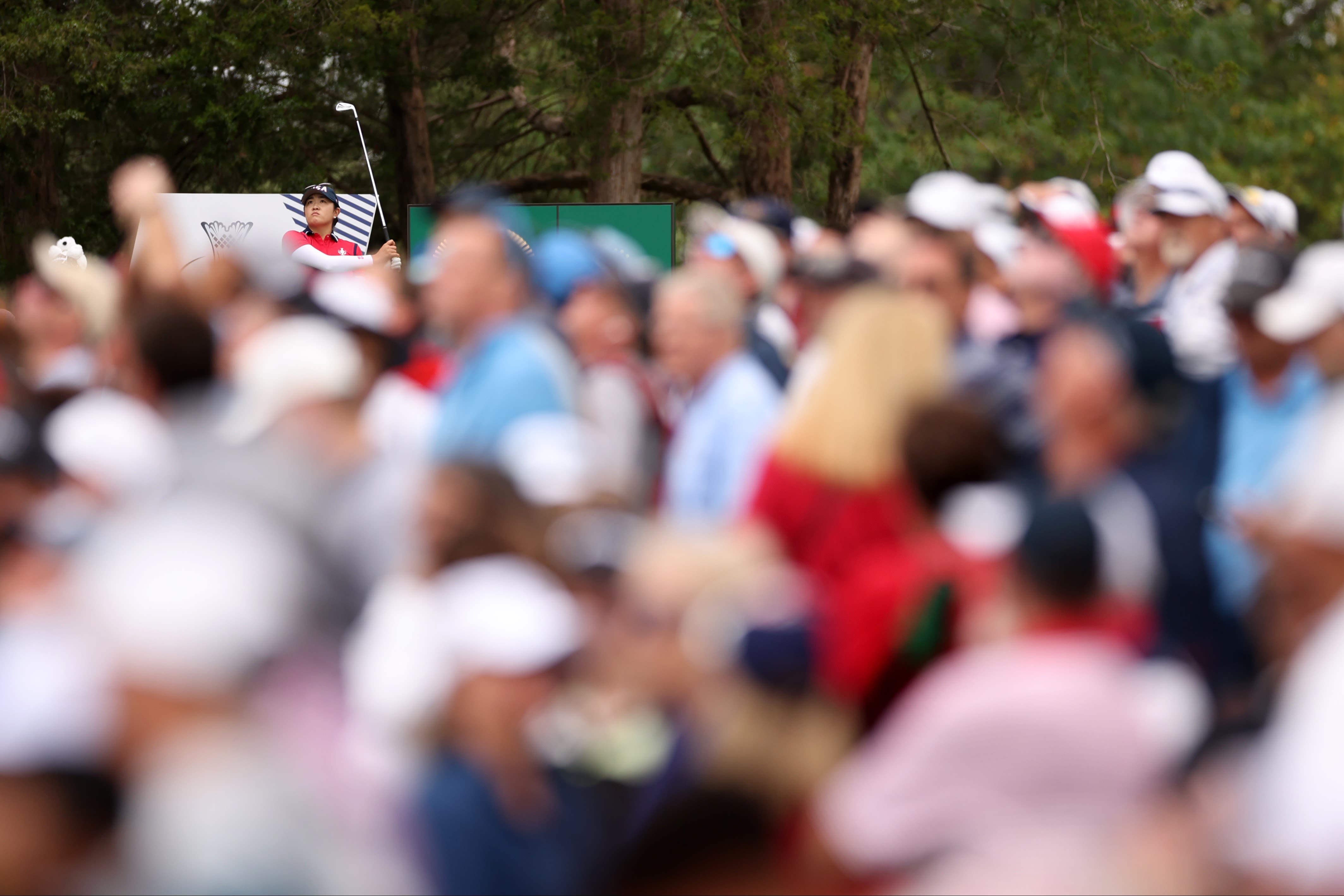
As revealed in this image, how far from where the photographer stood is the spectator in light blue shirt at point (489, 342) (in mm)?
4215

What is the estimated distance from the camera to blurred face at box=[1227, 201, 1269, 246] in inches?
246

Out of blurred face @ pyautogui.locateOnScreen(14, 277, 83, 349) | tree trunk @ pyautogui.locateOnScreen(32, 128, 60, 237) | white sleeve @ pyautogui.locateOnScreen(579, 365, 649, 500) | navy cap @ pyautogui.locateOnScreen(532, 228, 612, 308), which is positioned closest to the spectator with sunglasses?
blurred face @ pyautogui.locateOnScreen(14, 277, 83, 349)

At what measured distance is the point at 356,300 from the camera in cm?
548

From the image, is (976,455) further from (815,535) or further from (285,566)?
(285,566)

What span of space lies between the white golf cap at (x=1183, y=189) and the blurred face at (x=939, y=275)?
50.3 inches

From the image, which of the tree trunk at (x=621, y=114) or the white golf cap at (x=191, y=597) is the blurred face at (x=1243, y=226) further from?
the tree trunk at (x=621, y=114)

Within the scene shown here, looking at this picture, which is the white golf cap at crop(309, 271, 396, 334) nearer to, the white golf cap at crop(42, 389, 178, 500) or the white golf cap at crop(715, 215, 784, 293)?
the white golf cap at crop(42, 389, 178, 500)

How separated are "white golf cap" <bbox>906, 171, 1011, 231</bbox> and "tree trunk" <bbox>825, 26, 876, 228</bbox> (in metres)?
13.4

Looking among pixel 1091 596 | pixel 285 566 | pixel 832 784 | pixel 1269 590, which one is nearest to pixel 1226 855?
pixel 1091 596

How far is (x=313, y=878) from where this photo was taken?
2.54m

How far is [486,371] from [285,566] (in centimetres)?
156

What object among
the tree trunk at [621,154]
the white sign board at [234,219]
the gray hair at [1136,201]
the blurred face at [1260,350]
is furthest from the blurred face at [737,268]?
the tree trunk at [621,154]

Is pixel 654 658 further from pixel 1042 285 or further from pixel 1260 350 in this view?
pixel 1042 285

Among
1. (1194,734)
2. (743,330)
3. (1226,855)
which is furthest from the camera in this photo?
(743,330)
